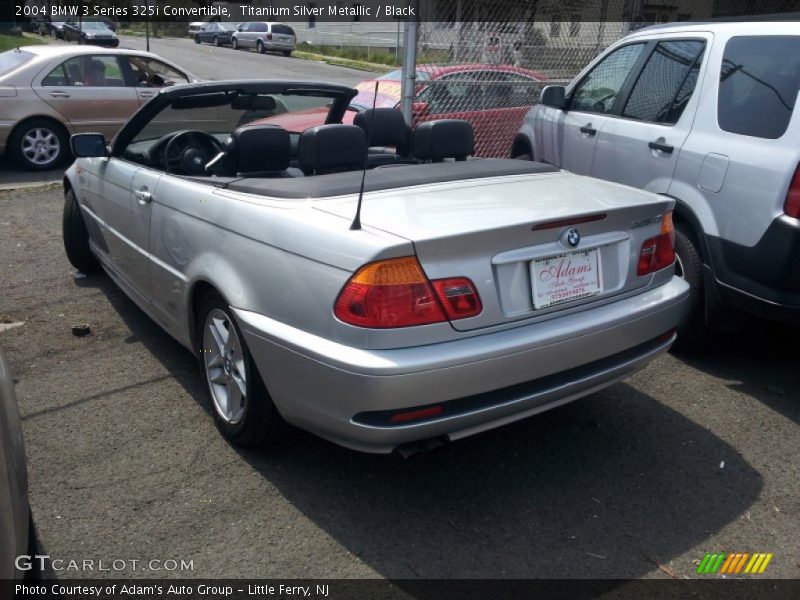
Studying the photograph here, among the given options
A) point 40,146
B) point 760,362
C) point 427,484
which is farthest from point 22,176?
point 760,362

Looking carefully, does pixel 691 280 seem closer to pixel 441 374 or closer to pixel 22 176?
pixel 441 374

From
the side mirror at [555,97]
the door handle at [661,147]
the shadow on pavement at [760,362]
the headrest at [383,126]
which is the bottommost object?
the shadow on pavement at [760,362]

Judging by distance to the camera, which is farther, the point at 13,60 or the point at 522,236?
the point at 13,60

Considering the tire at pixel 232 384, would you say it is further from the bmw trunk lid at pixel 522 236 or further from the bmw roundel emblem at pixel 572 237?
the bmw roundel emblem at pixel 572 237

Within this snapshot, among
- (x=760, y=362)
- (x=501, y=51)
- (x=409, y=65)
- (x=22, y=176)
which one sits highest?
(x=501, y=51)

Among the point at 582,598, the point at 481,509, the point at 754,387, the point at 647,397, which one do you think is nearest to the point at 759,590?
the point at 582,598

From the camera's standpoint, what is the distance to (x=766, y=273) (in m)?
3.82

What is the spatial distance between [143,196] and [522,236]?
2175mm

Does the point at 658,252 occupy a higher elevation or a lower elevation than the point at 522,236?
lower

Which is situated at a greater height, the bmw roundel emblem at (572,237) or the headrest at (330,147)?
the headrest at (330,147)

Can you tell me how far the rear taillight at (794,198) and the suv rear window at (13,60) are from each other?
928 centimetres

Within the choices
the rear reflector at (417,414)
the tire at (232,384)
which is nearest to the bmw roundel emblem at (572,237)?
the rear reflector at (417,414)

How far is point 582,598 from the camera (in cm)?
259

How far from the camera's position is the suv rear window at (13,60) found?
973 centimetres
